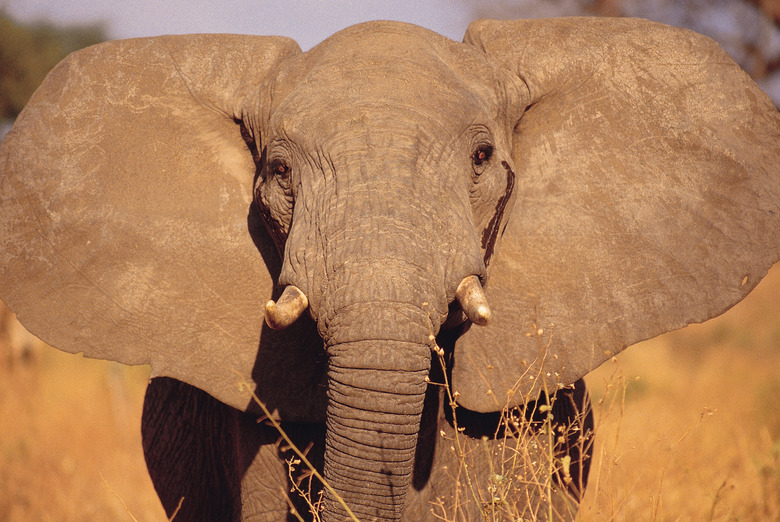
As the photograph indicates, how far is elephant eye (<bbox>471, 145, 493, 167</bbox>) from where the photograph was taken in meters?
2.70

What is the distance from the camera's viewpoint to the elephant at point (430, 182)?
2.71 m

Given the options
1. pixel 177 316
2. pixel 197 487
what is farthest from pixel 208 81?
pixel 197 487

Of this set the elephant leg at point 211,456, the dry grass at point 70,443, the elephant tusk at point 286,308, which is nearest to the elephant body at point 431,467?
the elephant leg at point 211,456

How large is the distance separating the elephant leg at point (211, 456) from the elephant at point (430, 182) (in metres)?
0.02

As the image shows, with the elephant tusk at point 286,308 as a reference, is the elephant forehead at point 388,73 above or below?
above

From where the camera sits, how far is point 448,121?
2627 millimetres

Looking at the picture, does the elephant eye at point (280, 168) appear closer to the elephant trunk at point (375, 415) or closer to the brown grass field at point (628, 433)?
the elephant trunk at point (375, 415)

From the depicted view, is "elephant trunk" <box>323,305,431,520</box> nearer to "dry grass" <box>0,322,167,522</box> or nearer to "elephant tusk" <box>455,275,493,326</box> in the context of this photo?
"elephant tusk" <box>455,275,493,326</box>

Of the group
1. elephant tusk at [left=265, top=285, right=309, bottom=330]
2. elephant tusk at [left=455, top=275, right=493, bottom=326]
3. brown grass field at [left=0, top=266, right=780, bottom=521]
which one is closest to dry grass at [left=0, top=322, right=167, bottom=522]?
brown grass field at [left=0, top=266, right=780, bottom=521]

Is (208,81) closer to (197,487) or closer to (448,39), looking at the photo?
(448,39)

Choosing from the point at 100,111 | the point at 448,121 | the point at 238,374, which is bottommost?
the point at 238,374

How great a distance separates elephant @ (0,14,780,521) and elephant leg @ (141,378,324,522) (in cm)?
2

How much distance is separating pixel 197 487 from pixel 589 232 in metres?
2.08

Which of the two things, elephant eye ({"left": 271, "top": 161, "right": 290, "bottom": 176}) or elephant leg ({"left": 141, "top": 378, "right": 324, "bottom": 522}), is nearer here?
elephant eye ({"left": 271, "top": 161, "right": 290, "bottom": 176})
